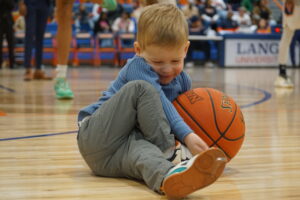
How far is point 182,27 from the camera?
1884 mm

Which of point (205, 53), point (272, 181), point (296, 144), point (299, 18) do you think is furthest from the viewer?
point (205, 53)

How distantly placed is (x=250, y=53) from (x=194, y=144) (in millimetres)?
10235

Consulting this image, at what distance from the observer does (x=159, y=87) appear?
188 cm

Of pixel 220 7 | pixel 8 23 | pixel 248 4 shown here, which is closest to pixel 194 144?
pixel 8 23

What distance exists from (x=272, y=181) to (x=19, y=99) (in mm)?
3079

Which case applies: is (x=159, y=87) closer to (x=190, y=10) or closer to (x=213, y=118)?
(x=213, y=118)

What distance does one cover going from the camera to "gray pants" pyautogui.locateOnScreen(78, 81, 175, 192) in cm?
180

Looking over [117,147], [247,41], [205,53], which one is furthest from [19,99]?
[205,53]

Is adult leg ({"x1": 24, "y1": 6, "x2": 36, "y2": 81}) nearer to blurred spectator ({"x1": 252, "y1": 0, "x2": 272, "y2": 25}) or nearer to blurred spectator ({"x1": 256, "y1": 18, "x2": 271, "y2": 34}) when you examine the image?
blurred spectator ({"x1": 256, "y1": 18, "x2": 271, "y2": 34})

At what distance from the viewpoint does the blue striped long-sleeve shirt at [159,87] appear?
1859 mm

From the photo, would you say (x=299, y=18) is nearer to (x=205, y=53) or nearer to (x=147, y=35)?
(x=147, y=35)

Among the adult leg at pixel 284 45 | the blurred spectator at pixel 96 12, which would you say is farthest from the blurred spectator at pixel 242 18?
the adult leg at pixel 284 45

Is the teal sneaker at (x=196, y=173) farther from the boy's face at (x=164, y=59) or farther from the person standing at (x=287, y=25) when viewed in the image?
the person standing at (x=287, y=25)

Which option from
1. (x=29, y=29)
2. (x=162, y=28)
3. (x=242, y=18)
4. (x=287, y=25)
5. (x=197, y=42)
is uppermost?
(x=162, y=28)
